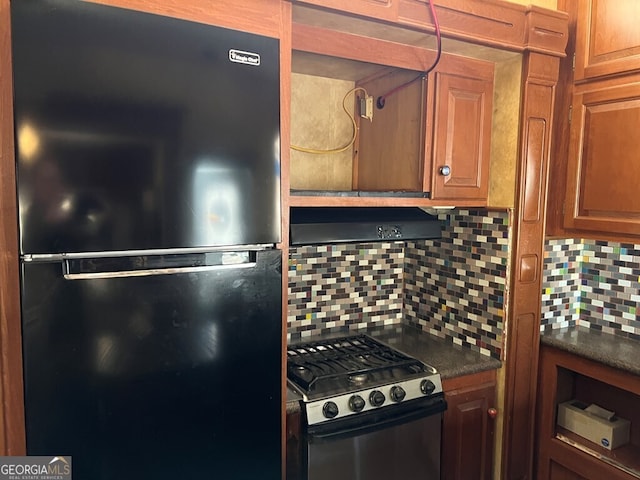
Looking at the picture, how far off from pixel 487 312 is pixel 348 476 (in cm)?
90

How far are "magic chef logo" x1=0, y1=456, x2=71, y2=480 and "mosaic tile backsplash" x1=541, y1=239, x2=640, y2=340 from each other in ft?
6.19

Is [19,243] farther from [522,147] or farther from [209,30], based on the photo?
[522,147]

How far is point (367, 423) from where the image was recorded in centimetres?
157

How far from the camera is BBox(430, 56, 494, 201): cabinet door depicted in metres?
1.79

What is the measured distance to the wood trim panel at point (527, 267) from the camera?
6.08 feet

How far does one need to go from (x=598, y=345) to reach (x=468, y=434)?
64 cm

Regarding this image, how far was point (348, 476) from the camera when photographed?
1569 millimetres

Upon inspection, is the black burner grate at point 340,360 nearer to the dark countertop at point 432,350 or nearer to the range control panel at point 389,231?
the dark countertop at point 432,350

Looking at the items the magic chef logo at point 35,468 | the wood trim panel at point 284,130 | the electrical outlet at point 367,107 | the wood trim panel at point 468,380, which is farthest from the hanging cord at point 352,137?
the magic chef logo at point 35,468

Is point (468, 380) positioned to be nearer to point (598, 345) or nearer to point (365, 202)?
point (598, 345)

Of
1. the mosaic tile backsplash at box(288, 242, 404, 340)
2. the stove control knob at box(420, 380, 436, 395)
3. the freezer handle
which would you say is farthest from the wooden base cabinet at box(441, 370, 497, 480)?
the freezer handle

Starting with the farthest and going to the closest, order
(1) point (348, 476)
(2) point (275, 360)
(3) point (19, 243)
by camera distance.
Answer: (1) point (348, 476)
(2) point (275, 360)
(3) point (19, 243)

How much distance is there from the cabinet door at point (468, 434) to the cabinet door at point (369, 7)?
140 centimetres

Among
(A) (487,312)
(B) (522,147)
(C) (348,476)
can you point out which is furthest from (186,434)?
(B) (522,147)
